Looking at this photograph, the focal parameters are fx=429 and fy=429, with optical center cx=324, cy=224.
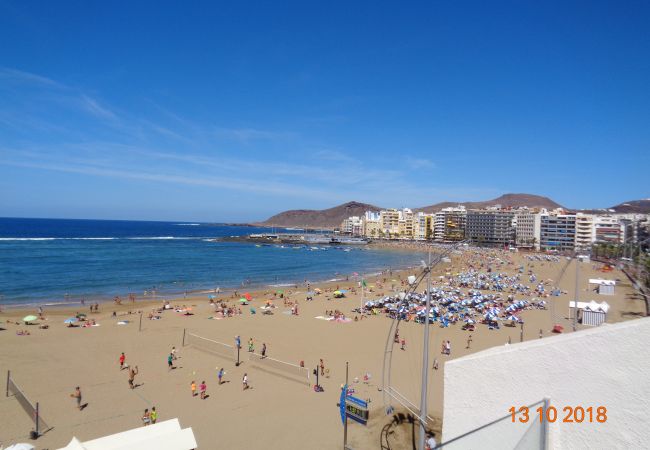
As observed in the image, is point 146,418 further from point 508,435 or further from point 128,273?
point 128,273

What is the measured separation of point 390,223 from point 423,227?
41.3 ft

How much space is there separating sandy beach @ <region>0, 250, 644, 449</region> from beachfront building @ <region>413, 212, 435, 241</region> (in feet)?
290

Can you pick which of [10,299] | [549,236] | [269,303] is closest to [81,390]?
[269,303]

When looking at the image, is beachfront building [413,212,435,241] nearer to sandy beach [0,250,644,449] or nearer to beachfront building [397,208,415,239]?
beachfront building [397,208,415,239]

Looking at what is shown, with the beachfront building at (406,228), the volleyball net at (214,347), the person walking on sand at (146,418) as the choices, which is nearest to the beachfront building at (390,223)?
the beachfront building at (406,228)

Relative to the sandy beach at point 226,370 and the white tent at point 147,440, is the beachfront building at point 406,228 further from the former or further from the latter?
the white tent at point 147,440

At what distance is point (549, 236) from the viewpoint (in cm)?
7194

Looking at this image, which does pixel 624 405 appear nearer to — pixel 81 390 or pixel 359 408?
pixel 359 408

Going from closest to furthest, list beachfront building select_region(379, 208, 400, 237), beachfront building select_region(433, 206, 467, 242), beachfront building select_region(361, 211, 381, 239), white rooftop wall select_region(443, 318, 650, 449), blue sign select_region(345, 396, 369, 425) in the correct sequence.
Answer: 1. white rooftop wall select_region(443, 318, 650, 449)
2. blue sign select_region(345, 396, 369, 425)
3. beachfront building select_region(433, 206, 467, 242)
4. beachfront building select_region(379, 208, 400, 237)
5. beachfront building select_region(361, 211, 381, 239)

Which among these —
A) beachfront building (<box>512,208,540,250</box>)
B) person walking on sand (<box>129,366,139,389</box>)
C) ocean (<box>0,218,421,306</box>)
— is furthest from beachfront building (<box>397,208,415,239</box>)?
person walking on sand (<box>129,366,139,389</box>)

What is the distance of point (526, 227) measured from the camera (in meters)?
81.9

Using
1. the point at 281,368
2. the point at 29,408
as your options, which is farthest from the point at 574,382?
the point at 29,408

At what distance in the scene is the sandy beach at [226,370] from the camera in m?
9.63

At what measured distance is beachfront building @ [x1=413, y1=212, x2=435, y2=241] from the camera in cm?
11294
